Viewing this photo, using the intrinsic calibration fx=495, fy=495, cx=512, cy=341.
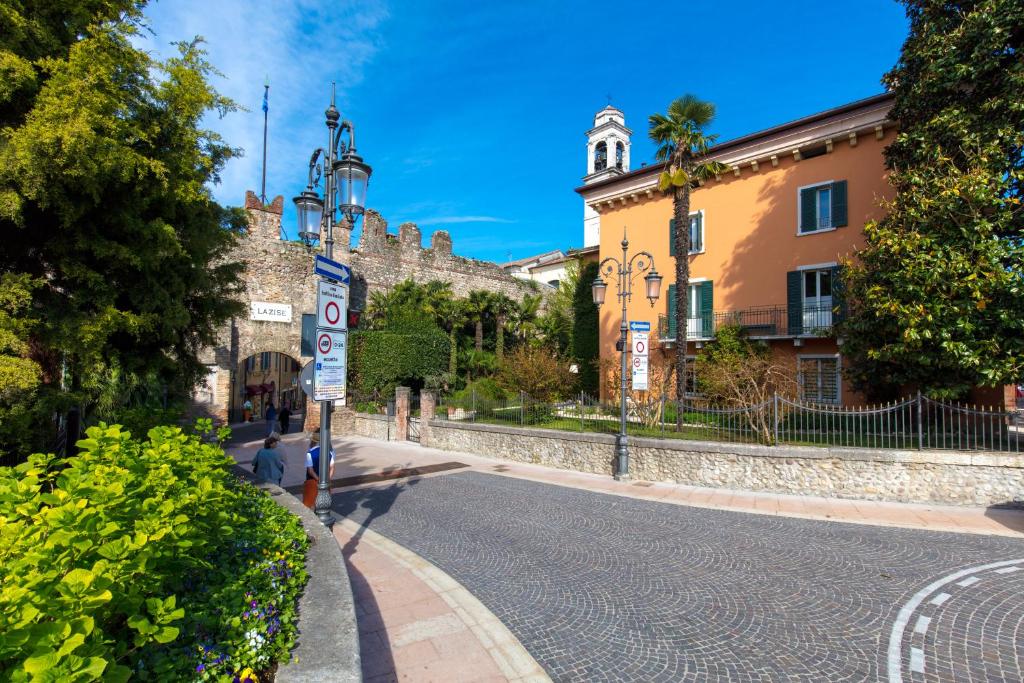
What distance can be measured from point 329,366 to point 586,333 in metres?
19.0

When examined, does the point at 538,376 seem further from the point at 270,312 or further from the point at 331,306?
the point at 270,312

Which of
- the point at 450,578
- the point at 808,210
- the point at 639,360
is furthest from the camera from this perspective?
the point at 808,210

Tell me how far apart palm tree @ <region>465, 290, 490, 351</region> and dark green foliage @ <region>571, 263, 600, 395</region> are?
4.65m

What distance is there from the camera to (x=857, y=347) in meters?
12.6

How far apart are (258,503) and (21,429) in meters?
3.11

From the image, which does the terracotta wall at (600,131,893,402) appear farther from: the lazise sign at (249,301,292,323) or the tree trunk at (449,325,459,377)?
the lazise sign at (249,301,292,323)

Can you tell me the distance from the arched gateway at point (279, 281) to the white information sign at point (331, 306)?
1237 cm

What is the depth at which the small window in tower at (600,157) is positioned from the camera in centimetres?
4412

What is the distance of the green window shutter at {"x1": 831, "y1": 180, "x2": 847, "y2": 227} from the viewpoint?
1680 cm

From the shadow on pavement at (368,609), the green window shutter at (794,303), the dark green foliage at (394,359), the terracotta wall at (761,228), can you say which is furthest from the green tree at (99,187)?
the green window shutter at (794,303)

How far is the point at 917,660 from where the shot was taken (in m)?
4.32

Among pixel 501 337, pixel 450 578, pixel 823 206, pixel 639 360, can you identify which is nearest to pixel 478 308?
pixel 501 337

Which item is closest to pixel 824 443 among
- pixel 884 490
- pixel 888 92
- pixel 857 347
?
pixel 884 490

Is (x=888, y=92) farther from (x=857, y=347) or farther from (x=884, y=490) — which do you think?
(x=884, y=490)
